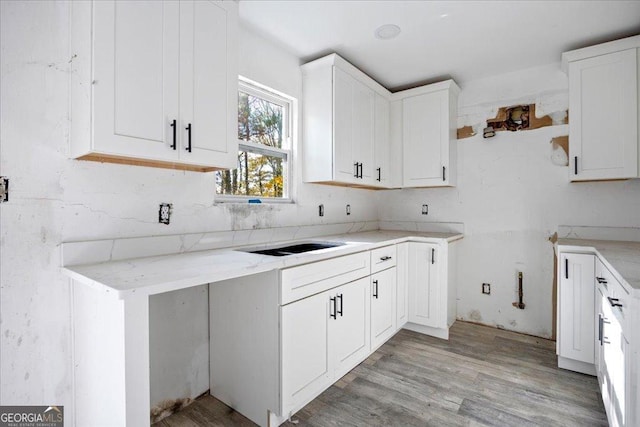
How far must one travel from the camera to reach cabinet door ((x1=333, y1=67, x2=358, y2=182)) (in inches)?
105

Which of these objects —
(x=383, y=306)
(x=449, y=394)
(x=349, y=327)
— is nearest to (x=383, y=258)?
(x=383, y=306)

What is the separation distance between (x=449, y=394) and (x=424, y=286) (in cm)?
107

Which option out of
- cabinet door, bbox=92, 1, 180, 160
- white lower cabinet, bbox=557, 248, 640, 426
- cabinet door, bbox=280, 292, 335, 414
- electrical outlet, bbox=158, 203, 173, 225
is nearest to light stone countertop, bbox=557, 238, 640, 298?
white lower cabinet, bbox=557, 248, 640, 426

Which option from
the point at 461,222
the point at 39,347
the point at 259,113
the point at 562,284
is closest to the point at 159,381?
the point at 39,347

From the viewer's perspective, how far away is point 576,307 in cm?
227

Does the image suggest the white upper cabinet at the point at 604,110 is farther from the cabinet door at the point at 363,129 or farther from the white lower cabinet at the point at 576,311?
the cabinet door at the point at 363,129

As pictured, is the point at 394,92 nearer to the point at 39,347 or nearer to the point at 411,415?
the point at 411,415

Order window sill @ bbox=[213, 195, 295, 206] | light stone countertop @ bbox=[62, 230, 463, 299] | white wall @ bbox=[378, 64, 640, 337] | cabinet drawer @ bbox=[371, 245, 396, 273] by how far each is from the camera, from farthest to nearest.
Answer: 1. white wall @ bbox=[378, 64, 640, 337]
2. cabinet drawer @ bbox=[371, 245, 396, 273]
3. window sill @ bbox=[213, 195, 295, 206]
4. light stone countertop @ bbox=[62, 230, 463, 299]

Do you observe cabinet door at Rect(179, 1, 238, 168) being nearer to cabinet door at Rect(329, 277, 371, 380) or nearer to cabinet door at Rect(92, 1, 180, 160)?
cabinet door at Rect(92, 1, 180, 160)

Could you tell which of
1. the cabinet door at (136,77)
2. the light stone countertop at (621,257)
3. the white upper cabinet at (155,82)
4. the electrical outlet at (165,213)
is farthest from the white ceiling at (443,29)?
the light stone countertop at (621,257)

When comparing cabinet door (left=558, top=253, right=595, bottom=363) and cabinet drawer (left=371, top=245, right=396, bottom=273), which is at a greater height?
cabinet drawer (left=371, top=245, right=396, bottom=273)

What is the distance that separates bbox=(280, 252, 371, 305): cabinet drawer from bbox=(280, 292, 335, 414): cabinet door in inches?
2.0

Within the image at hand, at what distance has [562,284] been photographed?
233 cm

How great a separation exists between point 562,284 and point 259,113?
260cm
